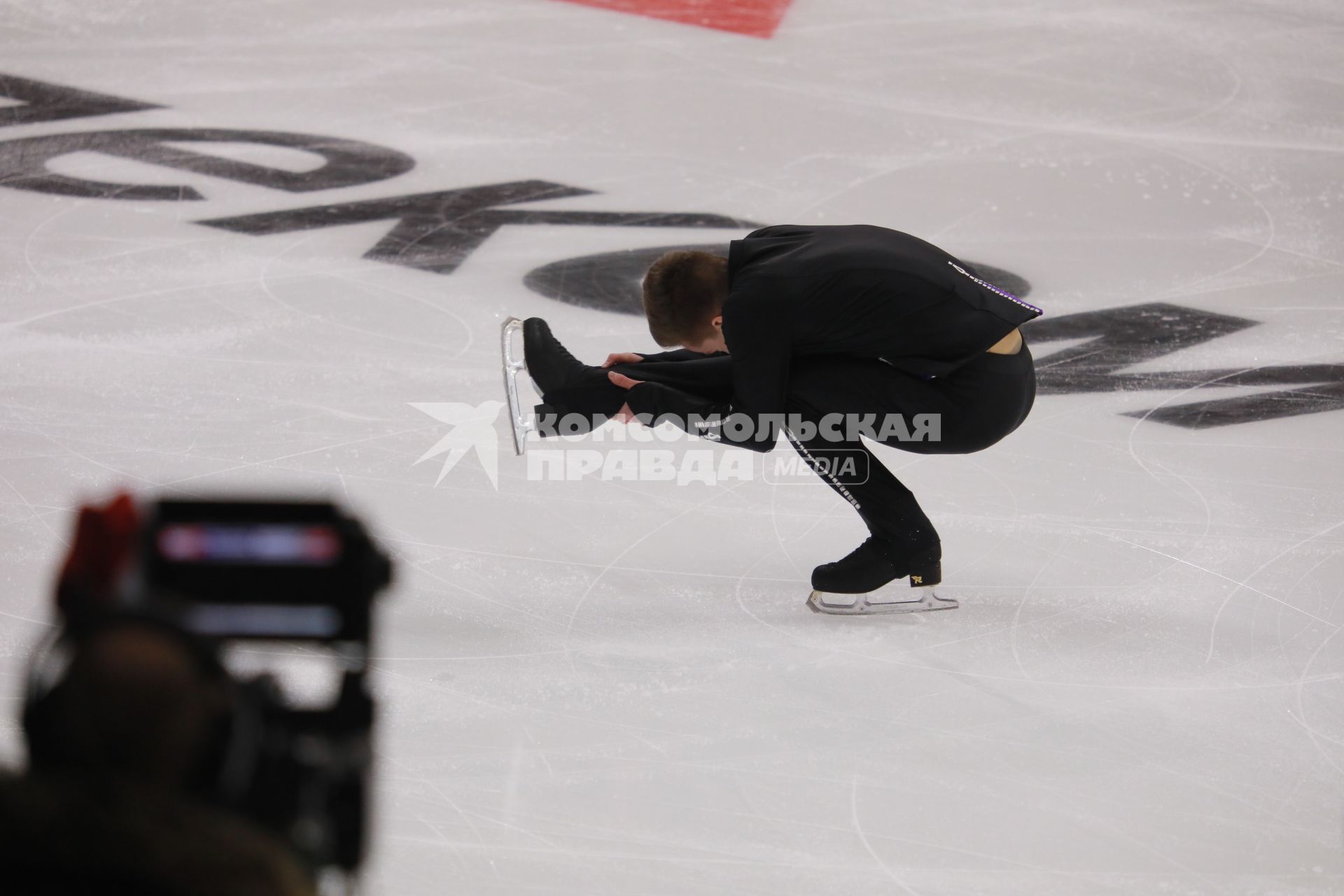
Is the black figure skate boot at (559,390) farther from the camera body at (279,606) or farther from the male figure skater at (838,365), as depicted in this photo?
the camera body at (279,606)

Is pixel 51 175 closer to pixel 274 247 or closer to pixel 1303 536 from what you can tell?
pixel 274 247

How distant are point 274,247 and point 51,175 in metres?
1.18

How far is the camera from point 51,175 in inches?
199

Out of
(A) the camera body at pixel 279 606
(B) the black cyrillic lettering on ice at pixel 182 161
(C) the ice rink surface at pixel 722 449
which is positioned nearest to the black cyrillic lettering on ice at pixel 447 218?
(C) the ice rink surface at pixel 722 449

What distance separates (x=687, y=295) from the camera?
260 cm

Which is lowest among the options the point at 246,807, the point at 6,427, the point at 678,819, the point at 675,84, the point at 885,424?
the point at 678,819

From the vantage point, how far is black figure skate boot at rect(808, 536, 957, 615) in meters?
2.79

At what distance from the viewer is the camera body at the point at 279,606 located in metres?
0.97

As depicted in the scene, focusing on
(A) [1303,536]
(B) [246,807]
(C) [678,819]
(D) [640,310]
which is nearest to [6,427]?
(D) [640,310]

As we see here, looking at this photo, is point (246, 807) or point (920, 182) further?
point (920, 182)

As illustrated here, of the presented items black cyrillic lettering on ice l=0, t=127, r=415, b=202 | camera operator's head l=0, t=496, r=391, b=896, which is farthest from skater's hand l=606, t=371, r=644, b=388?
black cyrillic lettering on ice l=0, t=127, r=415, b=202

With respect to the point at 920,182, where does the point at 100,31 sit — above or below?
above

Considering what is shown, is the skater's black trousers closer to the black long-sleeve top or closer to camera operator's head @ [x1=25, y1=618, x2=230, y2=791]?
the black long-sleeve top

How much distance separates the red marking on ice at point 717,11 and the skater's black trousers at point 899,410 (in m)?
4.40
